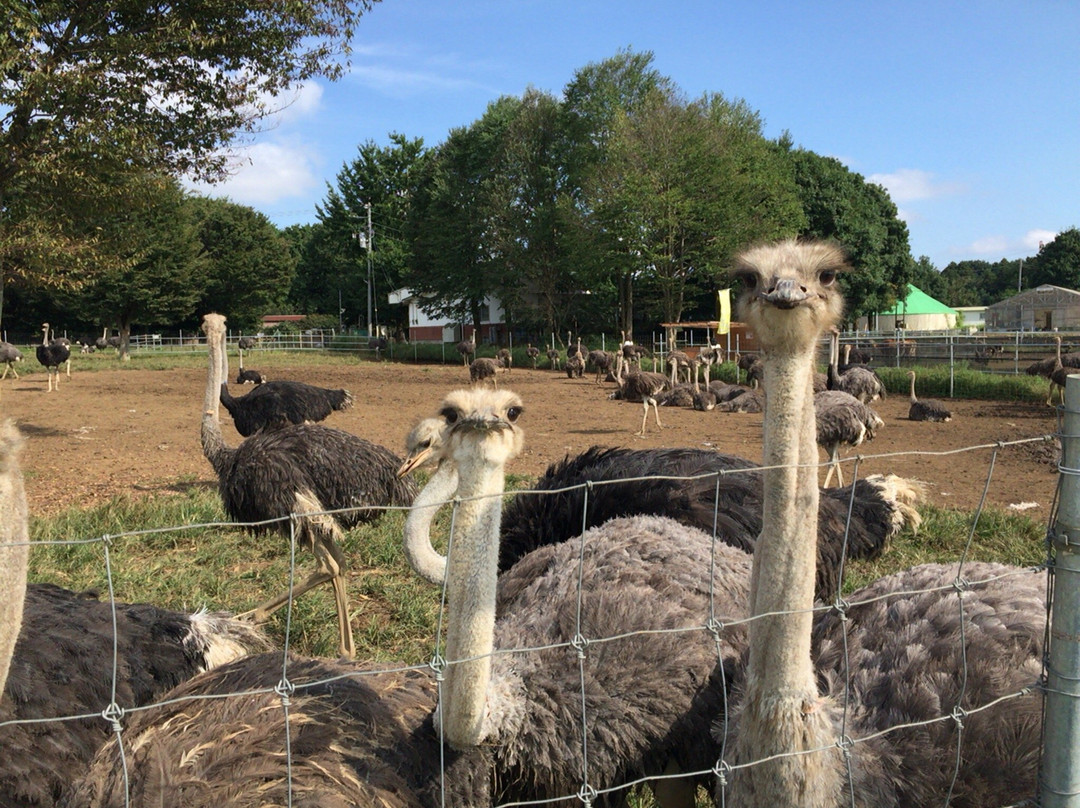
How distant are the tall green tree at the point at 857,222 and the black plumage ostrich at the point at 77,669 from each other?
39.3 m

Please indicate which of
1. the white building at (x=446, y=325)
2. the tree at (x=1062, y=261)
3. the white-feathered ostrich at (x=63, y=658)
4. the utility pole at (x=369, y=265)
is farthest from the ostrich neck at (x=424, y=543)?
the tree at (x=1062, y=261)

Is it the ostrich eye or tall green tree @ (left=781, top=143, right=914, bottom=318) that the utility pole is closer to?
tall green tree @ (left=781, top=143, right=914, bottom=318)

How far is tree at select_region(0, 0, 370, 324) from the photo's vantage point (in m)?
9.27

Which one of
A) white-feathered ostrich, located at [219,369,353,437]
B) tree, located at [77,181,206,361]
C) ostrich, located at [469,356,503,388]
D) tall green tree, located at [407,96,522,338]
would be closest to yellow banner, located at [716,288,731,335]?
white-feathered ostrich, located at [219,369,353,437]

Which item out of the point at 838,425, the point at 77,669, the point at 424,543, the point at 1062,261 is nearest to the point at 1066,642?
the point at 424,543

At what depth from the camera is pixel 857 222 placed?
41.3m

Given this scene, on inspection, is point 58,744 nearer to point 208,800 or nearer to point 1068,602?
point 208,800

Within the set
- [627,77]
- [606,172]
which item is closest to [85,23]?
[606,172]

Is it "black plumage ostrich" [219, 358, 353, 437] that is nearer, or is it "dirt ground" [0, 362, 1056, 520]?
"dirt ground" [0, 362, 1056, 520]

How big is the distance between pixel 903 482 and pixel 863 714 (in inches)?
147

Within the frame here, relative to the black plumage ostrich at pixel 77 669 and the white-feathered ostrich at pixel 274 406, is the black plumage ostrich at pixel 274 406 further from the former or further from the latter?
the black plumage ostrich at pixel 77 669

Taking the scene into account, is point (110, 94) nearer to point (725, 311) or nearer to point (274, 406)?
point (274, 406)

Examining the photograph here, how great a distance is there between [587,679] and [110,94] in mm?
9694

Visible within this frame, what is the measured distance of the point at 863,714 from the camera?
2322 mm
